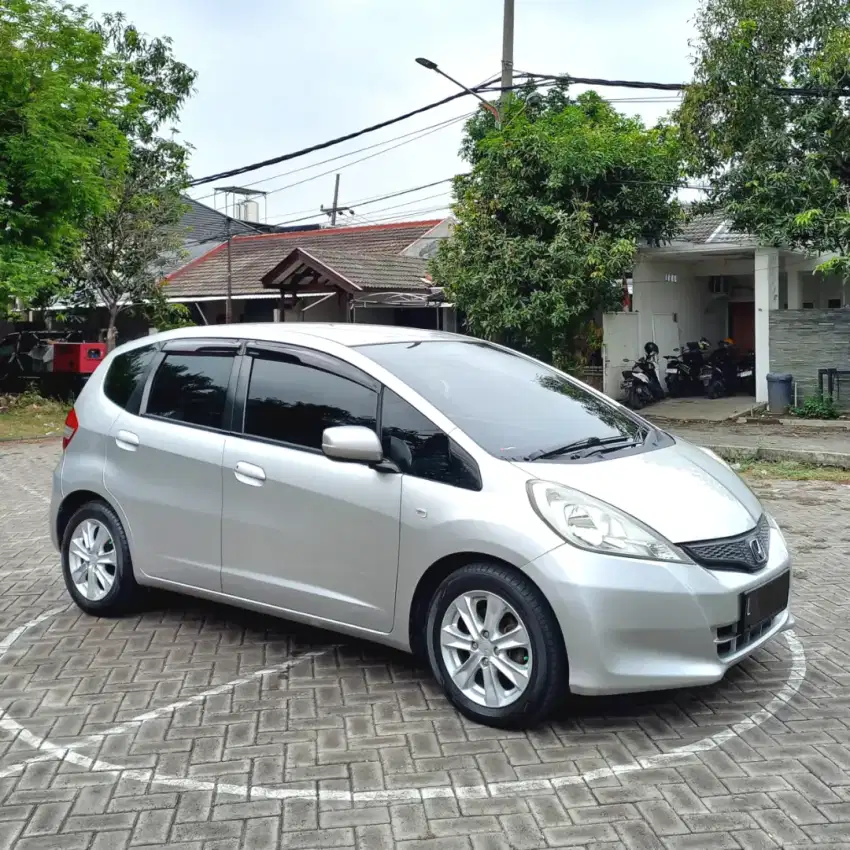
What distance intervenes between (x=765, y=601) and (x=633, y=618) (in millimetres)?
727

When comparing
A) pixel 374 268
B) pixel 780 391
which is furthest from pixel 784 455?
pixel 374 268

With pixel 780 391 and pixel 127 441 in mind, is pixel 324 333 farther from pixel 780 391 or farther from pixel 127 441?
pixel 780 391

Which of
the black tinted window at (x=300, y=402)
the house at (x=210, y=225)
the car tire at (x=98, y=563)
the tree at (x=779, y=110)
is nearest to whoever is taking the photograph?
the black tinted window at (x=300, y=402)

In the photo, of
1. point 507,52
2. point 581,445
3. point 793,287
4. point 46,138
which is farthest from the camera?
point 793,287

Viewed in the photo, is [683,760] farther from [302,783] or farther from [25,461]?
[25,461]

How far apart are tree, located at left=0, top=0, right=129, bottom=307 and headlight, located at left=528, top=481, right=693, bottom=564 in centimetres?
1596

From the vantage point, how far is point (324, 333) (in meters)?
5.18

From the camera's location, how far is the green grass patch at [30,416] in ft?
59.6

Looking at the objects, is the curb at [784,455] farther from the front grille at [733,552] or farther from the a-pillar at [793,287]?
the a-pillar at [793,287]

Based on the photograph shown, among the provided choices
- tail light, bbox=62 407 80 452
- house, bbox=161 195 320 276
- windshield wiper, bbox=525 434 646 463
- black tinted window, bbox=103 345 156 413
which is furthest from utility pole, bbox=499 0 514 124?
house, bbox=161 195 320 276

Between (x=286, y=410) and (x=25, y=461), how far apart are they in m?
10.6

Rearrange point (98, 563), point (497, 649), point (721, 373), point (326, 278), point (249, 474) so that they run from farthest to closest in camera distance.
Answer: point (326, 278) < point (721, 373) < point (98, 563) < point (249, 474) < point (497, 649)

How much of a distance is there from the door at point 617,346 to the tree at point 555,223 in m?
0.64

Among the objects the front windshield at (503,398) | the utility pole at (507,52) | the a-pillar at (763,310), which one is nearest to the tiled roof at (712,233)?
the a-pillar at (763,310)
